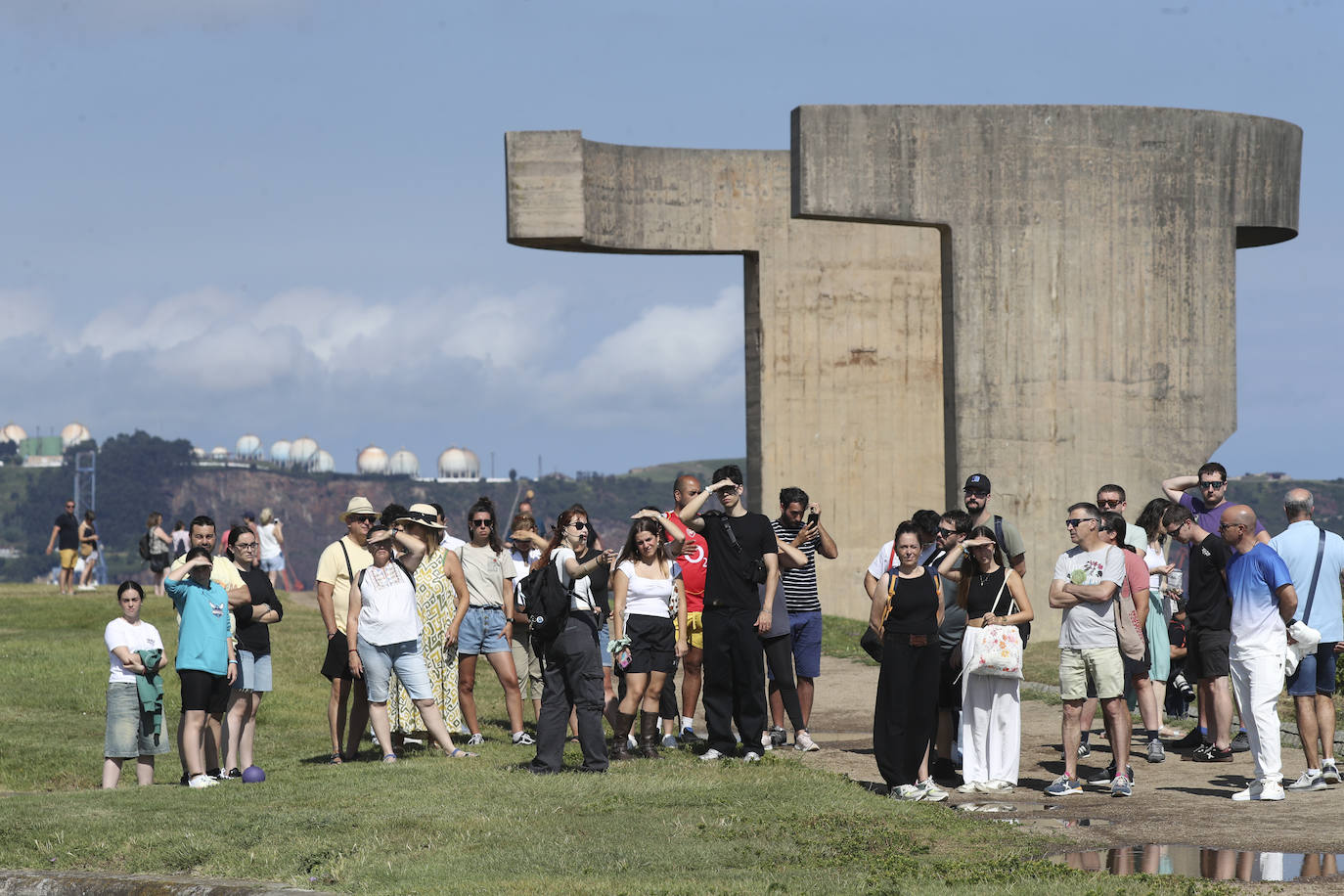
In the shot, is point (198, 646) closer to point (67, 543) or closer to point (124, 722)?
point (124, 722)

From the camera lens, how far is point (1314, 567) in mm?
9562

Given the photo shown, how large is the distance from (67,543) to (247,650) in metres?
17.5

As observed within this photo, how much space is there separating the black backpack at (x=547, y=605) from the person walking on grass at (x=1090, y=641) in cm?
296

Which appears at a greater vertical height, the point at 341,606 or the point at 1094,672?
the point at 341,606

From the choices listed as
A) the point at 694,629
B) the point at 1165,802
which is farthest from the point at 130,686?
the point at 1165,802

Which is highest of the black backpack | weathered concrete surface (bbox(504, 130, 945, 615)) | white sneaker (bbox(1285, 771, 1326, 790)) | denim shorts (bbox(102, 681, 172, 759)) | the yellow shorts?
weathered concrete surface (bbox(504, 130, 945, 615))

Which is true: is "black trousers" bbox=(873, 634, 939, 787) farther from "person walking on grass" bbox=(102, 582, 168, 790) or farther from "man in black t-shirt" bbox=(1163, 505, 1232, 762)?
"person walking on grass" bbox=(102, 582, 168, 790)

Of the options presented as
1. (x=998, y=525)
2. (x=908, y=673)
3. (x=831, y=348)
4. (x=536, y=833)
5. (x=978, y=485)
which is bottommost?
(x=536, y=833)

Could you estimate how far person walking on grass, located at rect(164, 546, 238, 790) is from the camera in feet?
32.2

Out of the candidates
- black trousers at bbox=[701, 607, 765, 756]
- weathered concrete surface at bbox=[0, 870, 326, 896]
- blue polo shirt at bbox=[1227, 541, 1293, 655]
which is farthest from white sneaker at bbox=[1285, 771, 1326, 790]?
weathered concrete surface at bbox=[0, 870, 326, 896]

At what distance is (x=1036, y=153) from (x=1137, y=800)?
1054 cm

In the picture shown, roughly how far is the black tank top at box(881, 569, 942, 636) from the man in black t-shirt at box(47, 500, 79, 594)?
20.3 metres

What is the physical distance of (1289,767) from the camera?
33.6 ft

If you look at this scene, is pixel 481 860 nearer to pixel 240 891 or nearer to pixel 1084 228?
pixel 240 891
